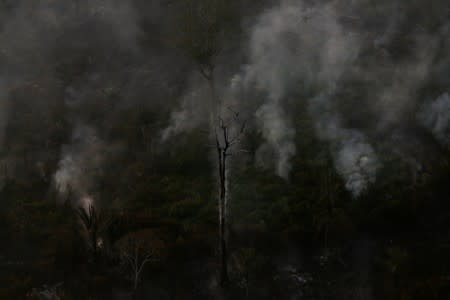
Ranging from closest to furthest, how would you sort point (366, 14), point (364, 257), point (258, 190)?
1. point (364, 257)
2. point (258, 190)
3. point (366, 14)

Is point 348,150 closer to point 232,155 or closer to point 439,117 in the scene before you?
point 439,117

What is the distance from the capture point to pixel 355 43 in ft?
141

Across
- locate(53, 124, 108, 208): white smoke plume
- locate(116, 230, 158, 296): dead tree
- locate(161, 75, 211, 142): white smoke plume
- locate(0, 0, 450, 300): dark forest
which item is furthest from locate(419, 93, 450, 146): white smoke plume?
locate(53, 124, 108, 208): white smoke plume

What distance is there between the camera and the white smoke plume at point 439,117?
99.9 feet

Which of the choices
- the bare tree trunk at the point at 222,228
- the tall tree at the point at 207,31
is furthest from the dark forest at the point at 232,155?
the tall tree at the point at 207,31

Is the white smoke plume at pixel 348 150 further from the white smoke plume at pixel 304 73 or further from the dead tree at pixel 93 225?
the dead tree at pixel 93 225

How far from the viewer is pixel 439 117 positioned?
31797 mm

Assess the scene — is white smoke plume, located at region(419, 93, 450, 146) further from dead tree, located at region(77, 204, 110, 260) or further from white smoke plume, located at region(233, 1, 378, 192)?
dead tree, located at region(77, 204, 110, 260)

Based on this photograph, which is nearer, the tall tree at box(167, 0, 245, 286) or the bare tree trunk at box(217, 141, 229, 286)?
the bare tree trunk at box(217, 141, 229, 286)

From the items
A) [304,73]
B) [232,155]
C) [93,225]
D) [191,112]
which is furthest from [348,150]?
[93,225]

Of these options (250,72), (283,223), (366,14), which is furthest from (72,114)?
(366,14)

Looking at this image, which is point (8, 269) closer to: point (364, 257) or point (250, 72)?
point (364, 257)

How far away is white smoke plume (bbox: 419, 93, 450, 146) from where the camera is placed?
30442mm

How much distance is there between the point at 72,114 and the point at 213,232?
2261 centimetres
